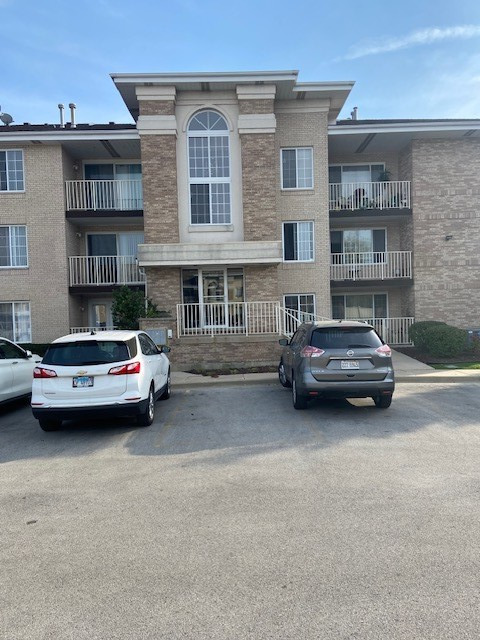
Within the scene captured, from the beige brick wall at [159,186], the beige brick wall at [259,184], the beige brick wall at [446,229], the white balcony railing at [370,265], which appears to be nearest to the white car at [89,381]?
the beige brick wall at [159,186]

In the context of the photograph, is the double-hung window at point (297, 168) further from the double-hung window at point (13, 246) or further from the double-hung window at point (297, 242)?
the double-hung window at point (13, 246)

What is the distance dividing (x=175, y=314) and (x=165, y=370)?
612cm

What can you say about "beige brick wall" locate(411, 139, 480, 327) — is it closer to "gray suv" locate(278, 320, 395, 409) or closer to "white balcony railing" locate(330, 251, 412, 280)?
"white balcony railing" locate(330, 251, 412, 280)

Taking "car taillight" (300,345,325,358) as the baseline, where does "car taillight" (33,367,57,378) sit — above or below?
below

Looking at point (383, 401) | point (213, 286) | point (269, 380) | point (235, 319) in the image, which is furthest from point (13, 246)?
point (383, 401)

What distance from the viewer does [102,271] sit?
17719mm

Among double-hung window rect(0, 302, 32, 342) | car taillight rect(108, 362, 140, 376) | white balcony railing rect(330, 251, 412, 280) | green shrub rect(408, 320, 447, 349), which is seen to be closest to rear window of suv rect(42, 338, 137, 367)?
car taillight rect(108, 362, 140, 376)

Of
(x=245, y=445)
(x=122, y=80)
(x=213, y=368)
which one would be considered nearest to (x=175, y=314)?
(x=213, y=368)

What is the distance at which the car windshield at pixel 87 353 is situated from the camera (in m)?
7.12

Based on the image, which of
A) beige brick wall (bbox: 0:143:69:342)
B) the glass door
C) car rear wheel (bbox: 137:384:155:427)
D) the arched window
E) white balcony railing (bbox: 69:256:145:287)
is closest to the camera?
car rear wheel (bbox: 137:384:155:427)

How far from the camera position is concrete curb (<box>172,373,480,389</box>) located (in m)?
11.5

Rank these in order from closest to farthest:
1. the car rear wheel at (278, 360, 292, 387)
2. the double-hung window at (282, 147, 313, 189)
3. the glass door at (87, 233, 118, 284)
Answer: the car rear wheel at (278, 360, 292, 387), the double-hung window at (282, 147, 313, 189), the glass door at (87, 233, 118, 284)

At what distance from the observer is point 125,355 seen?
23.8 ft

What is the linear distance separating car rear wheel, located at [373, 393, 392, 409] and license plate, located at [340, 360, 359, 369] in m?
0.88
